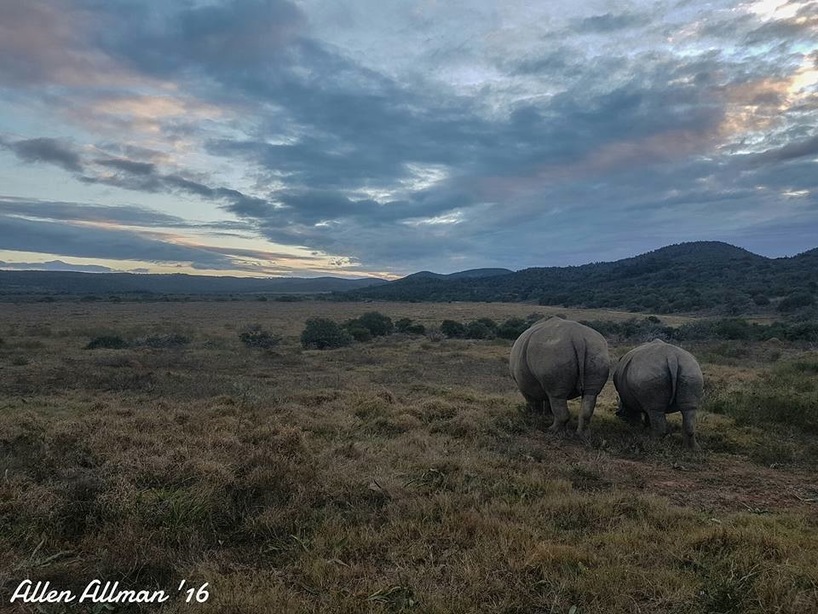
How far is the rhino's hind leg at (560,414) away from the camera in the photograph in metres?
9.20

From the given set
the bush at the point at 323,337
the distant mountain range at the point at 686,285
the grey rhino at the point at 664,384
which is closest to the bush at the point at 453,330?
the bush at the point at 323,337

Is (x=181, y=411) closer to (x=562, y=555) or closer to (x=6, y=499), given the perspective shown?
(x=6, y=499)

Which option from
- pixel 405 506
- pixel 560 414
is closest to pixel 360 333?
pixel 560 414

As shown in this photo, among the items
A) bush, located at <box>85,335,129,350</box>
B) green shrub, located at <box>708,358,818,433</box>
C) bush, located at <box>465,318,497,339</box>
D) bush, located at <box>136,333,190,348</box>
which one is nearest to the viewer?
green shrub, located at <box>708,358,818,433</box>

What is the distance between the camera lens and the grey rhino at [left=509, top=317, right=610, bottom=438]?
872 centimetres

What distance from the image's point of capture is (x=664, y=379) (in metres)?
8.40

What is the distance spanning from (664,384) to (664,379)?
0.32 feet

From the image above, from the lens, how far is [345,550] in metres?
4.66

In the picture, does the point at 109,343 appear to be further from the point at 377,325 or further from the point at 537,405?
the point at 537,405

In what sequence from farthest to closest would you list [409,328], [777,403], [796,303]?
[796,303] < [409,328] < [777,403]

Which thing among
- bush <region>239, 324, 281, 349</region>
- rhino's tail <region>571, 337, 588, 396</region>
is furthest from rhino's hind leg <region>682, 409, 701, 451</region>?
bush <region>239, 324, 281, 349</region>

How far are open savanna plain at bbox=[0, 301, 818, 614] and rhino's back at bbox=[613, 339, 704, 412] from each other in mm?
697

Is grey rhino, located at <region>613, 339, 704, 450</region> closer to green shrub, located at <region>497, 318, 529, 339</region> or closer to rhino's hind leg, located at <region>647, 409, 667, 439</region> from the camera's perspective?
rhino's hind leg, located at <region>647, 409, 667, 439</region>

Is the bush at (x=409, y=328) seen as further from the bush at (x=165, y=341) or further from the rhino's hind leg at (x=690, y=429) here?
the rhino's hind leg at (x=690, y=429)
